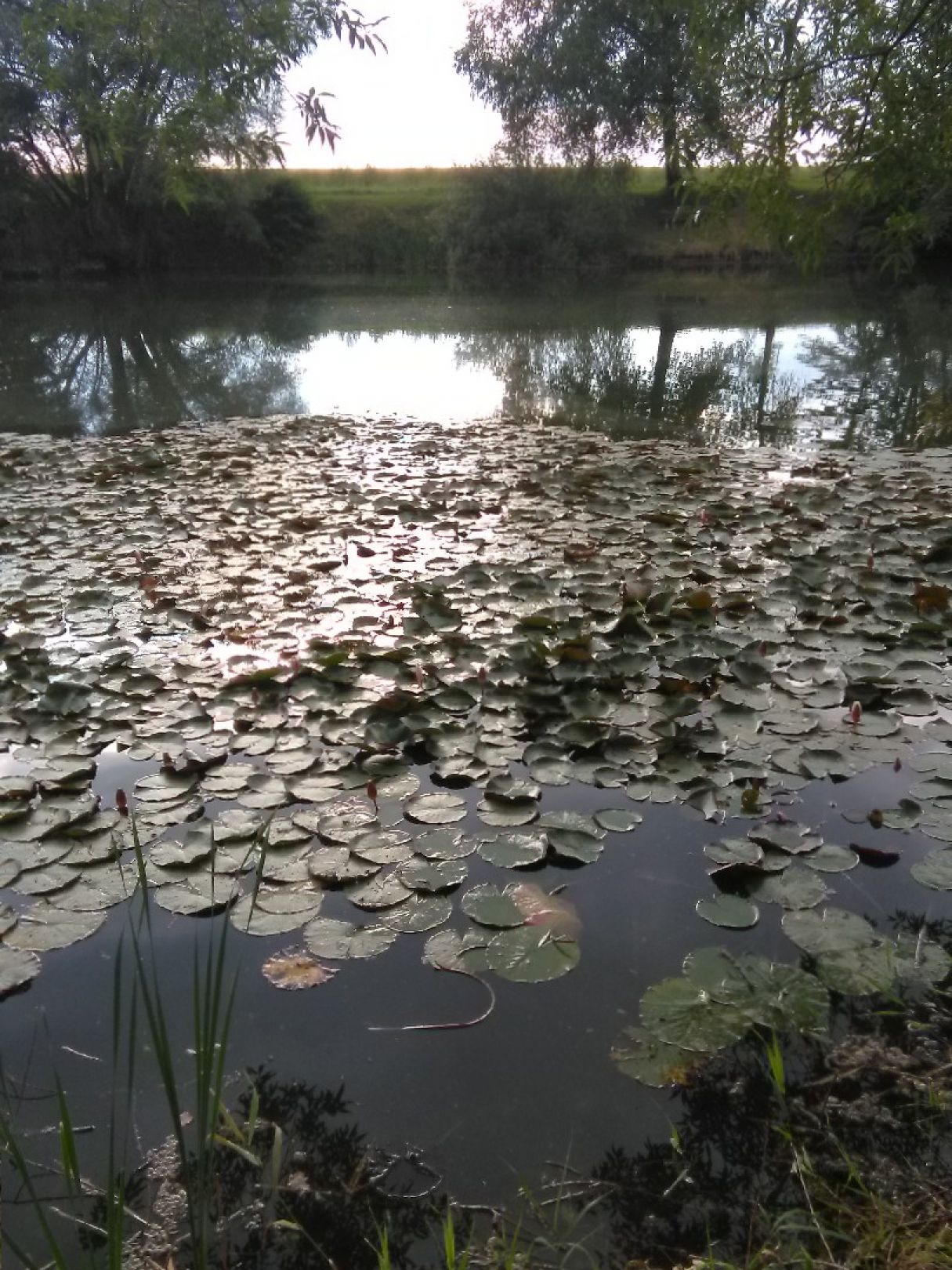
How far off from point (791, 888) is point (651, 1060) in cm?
57

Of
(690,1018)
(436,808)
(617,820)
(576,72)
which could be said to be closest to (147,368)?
(436,808)

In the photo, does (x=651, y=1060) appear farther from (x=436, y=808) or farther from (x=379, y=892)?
(x=436, y=808)

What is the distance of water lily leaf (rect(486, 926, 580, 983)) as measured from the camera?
1773mm

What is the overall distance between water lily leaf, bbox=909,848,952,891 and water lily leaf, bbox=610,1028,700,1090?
0.74 metres

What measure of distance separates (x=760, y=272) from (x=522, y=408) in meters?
18.8

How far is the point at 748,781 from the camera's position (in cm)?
237

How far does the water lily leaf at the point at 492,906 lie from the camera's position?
190cm

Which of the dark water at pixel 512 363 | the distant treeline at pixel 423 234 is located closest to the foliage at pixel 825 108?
the dark water at pixel 512 363

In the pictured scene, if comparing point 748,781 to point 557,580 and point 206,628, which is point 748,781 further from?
point 206,628

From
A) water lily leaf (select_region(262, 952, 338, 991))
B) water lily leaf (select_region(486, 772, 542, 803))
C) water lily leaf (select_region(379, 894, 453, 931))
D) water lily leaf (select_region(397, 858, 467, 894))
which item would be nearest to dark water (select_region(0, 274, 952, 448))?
water lily leaf (select_region(486, 772, 542, 803))

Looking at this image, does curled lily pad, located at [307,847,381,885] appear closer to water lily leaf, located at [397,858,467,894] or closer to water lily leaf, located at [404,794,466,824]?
water lily leaf, located at [397,858,467,894]

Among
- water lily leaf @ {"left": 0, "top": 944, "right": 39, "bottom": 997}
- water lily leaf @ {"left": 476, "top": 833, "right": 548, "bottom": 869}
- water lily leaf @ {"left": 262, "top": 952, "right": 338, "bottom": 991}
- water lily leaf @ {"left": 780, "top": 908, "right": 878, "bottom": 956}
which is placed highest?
water lily leaf @ {"left": 780, "top": 908, "right": 878, "bottom": 956}

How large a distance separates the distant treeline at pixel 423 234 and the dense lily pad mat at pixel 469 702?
21.0m

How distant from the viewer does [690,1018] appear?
1644 millimetres
